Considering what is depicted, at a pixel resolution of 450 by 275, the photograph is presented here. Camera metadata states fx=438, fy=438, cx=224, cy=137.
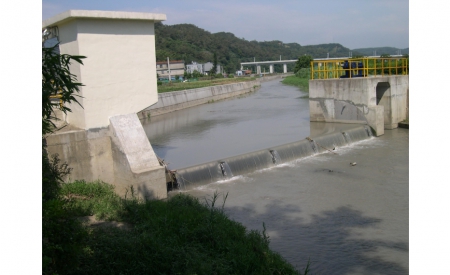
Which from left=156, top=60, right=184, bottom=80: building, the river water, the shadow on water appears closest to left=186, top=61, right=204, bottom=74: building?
left=156, top=60, right=184, bottom=80: building

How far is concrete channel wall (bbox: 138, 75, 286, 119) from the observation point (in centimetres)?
2694

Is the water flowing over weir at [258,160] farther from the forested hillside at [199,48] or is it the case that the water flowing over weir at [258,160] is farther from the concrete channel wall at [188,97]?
the forested hillside at [199,48]

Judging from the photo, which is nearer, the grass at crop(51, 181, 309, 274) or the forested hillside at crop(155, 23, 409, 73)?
the grass at crop(51, 181, 309, 274)

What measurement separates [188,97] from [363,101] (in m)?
17.0

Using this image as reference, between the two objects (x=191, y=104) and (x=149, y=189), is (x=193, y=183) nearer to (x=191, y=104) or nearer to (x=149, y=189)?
(x=149, y=189)

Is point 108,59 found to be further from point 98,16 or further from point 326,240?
point 326,240

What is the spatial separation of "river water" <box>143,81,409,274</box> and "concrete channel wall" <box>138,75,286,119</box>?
363 inches

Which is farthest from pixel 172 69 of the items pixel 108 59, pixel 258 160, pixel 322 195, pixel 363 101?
pixel 322 195

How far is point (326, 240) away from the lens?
721 cm

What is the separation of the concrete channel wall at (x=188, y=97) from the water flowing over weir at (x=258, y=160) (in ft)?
42.0

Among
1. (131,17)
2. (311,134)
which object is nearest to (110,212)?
(131,17)

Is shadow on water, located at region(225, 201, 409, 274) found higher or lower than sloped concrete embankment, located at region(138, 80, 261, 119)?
lower

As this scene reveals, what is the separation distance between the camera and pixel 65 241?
3822mm

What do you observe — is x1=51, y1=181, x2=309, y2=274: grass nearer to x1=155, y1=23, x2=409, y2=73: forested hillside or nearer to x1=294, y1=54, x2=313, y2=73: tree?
x1=155, y1=23, x2=409, y2=73: forested hillside
